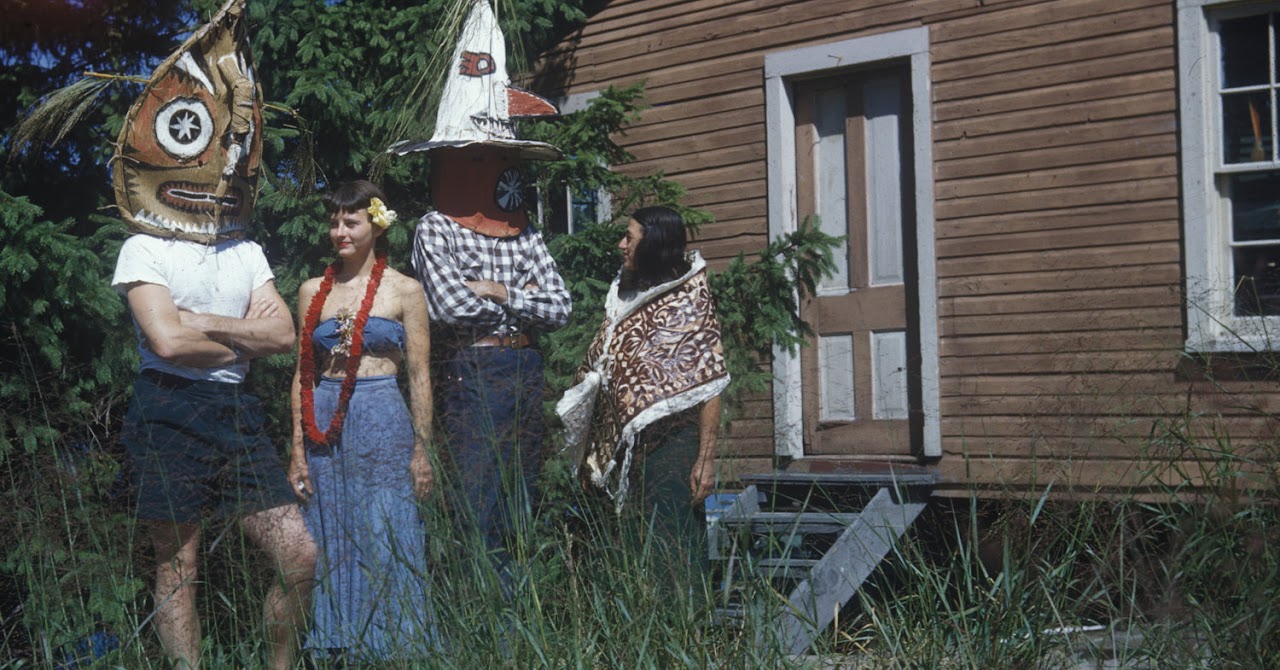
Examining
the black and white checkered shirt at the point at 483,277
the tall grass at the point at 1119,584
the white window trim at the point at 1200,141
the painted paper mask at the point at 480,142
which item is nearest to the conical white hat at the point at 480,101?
the painted paper mask at the point at 480,142

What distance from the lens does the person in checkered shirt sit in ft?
9.57

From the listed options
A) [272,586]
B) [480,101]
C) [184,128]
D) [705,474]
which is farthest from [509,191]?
[272,586]

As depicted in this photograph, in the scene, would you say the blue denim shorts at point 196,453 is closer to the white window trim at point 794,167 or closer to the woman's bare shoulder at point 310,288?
the woman's bare shoulder at point 310,288

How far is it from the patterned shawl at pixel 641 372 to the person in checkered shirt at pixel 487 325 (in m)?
0.26

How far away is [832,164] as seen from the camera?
709 cm

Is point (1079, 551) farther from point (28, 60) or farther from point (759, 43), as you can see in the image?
point (759, 43)

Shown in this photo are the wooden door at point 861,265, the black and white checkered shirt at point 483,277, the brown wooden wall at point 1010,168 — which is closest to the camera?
the black and white checkered shirt at point 483,277

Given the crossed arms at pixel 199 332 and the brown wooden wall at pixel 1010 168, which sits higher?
the brown wooden wall at pixel 1010 168

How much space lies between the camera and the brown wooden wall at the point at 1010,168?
19.9 ft

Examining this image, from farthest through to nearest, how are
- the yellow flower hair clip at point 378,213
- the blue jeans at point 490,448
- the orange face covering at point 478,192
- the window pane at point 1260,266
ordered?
the window pane at point 1260,266 < the orange face covering at point 478,192 < the yellow flower hair clip at point 378,213 < the blue jeans at point 490,448

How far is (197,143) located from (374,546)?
1510 mm

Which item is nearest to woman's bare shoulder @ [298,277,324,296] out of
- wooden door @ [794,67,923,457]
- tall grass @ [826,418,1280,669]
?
tall grass @ [826,418,1280,669]

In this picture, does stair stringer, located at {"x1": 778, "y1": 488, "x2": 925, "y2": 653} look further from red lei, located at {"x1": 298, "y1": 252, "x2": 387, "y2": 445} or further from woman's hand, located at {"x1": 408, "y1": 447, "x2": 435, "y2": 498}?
red lei, located at {"x1": 298, "y1": 252, "x2": 387, "y2": 445}

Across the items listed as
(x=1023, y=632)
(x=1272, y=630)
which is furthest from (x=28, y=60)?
(x=1272, y=630)
